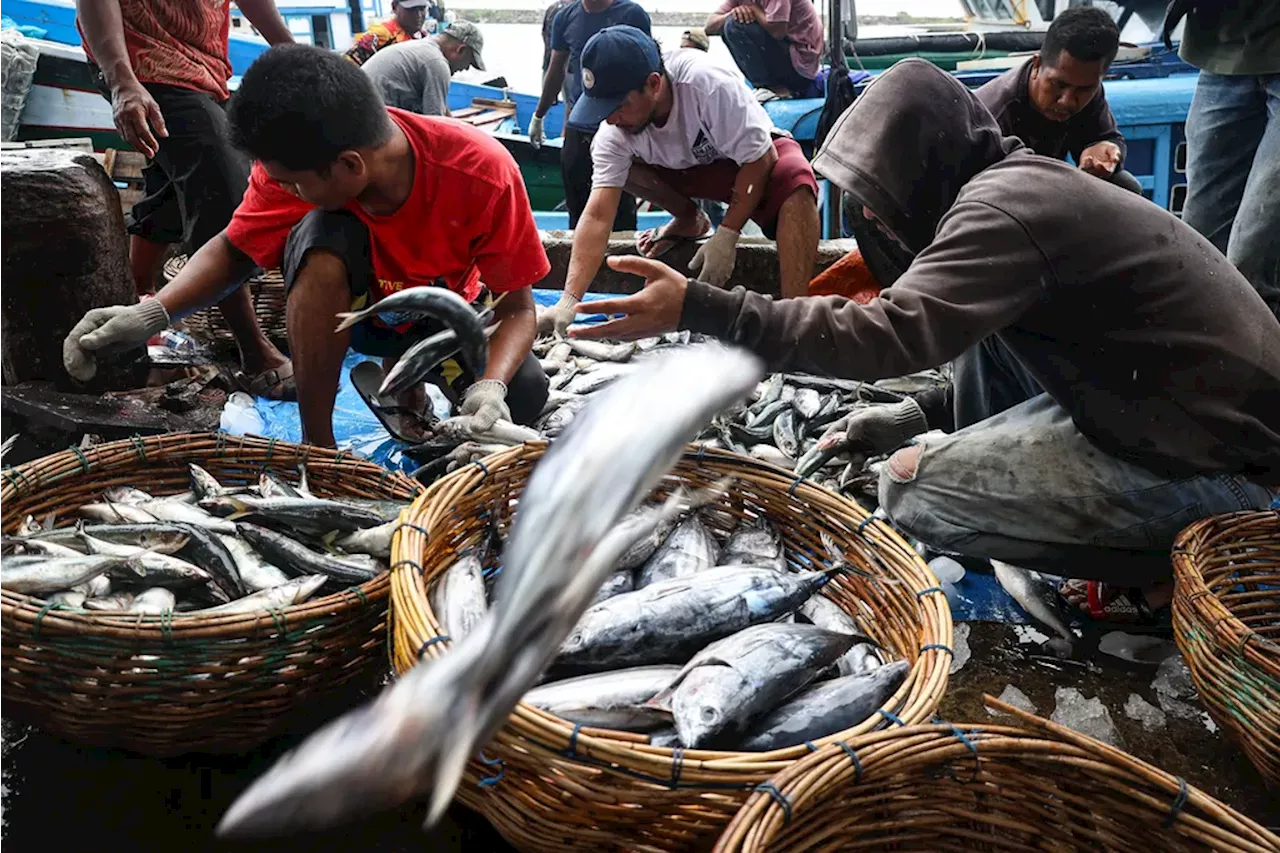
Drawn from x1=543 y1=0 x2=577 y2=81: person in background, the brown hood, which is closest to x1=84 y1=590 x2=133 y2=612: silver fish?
the brown hood

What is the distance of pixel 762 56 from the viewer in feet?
27.5

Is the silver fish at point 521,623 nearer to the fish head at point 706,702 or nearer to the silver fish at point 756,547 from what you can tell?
the fish head at point 706,702

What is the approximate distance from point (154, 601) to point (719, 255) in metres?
3.92

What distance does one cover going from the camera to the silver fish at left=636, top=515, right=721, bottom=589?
2.54 m

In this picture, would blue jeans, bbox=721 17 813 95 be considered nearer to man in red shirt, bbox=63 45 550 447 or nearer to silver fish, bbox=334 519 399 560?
man in red shirt, bbox=63 45 550 447

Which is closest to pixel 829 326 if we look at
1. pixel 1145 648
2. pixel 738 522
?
pixel 738 522

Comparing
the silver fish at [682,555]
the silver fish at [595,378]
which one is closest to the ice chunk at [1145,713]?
the silver fish at [682,555]

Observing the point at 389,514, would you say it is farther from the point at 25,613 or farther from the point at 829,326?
the point at 829,326

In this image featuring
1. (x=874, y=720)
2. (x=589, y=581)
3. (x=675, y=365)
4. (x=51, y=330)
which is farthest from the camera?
(x=51, y=330)

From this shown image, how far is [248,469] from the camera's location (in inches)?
120

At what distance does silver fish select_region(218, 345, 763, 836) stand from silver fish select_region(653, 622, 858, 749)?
69 centimetres

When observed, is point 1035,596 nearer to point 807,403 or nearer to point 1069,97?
point 807,403

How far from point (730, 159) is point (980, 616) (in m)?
3.34

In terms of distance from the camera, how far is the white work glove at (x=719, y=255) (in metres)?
5.57
